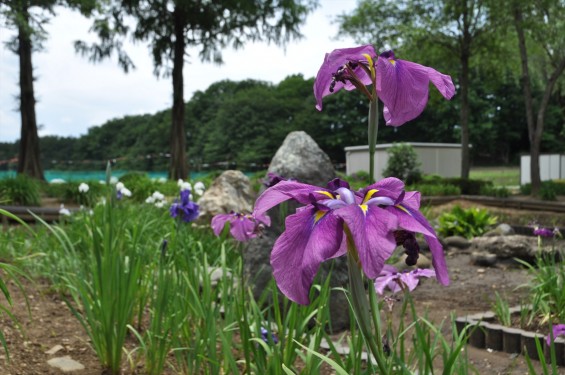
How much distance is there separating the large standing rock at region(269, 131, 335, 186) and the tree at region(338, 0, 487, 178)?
15420 millimetres

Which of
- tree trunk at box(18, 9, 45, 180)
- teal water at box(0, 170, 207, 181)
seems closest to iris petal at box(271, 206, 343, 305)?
teal water at box(0, 170, 207, 181)

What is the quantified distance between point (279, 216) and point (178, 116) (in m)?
16.6

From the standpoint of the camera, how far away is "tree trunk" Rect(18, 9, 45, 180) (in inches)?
691

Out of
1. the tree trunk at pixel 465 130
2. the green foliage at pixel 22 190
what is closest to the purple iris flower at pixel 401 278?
the green foliage at pixel 22 190

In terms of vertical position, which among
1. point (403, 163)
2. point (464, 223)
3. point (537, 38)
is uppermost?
point (537, 38)

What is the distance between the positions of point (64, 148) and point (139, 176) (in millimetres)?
41798

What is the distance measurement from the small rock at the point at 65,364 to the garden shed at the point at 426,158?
19.1 m

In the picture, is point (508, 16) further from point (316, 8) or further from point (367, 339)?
point (367, 339)

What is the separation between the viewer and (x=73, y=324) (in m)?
3.53

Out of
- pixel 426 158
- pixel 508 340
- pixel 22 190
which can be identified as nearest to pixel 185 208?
pixel 508 340

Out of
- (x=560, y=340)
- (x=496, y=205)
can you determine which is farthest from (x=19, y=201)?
(x=560, y=340)

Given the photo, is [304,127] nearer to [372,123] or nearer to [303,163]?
[303,163]

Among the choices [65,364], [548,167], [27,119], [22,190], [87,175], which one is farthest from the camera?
[87,175]

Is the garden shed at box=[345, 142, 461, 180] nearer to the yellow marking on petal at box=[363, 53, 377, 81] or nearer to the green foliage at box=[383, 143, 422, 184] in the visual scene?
the green foliage at box=[383, 143, 422, 184]
